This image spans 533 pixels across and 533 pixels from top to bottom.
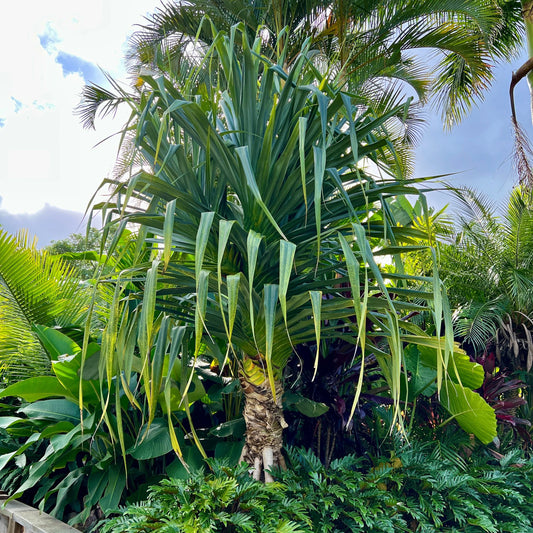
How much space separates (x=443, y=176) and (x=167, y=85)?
4.43 ft

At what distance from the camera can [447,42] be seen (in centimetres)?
710

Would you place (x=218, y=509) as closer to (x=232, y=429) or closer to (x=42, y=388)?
(x=232, y=429)

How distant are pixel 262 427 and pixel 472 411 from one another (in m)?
1.17

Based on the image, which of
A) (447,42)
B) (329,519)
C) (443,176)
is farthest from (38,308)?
(447,42)

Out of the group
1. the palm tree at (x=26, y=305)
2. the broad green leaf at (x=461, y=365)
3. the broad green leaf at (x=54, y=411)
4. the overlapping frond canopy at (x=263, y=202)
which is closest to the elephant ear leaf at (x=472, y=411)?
the broad green leaf at (x=461, y=365)

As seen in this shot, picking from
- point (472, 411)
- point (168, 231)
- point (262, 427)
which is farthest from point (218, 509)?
point (472, 411)

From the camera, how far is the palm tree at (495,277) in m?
4.01

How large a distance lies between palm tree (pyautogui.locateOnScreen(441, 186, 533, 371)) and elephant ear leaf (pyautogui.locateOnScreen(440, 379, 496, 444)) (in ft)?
4.16

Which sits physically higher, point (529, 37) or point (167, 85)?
point (529, 37)

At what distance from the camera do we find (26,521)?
90.8 inches

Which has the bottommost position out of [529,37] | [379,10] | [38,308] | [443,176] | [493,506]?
[493,506]

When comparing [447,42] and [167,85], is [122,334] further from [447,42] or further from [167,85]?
[447,42]

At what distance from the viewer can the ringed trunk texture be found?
2.15 metres

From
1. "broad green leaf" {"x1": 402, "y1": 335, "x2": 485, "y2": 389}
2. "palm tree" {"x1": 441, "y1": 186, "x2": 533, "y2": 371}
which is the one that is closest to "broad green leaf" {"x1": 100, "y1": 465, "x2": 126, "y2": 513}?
"broad green leaf" {"x1": 402, "y1": 335, "x2": 485, "y2": 389}
